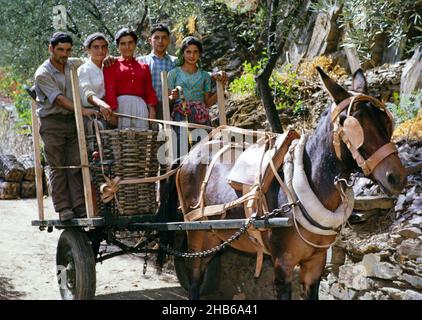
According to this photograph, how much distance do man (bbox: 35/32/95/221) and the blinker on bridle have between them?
2.85 meters

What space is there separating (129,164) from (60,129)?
3.67 feet

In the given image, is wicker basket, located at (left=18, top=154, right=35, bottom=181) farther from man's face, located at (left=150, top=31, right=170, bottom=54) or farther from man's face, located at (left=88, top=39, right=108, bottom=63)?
man's face, located at (left=88, top=39, right=108, bottom=63)

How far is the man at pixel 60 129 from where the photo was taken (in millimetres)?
5574

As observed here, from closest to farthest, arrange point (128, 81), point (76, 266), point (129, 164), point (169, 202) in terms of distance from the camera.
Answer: point (129, 164) → point (76, 266) → point (169, 202) → point (128, 81)

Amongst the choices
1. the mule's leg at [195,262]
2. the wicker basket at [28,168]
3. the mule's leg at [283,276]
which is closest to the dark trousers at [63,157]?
the mule's leg at [195,262]

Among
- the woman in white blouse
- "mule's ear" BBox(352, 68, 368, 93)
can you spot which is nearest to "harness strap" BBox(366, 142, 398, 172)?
"mule's ear" BBox(352, 68, 368, 93)

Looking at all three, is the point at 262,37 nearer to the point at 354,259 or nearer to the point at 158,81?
the point at 158,81

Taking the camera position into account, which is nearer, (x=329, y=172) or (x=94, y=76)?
(x=329, y=172)

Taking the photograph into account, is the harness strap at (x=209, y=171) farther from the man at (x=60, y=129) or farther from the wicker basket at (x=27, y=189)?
the wicker basket at (x=27, y=189)

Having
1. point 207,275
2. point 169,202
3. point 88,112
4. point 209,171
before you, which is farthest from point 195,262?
point 88,112

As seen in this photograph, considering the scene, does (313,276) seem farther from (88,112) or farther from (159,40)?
(159,40)

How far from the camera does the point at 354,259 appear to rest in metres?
5.10

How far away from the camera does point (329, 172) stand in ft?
12.8
